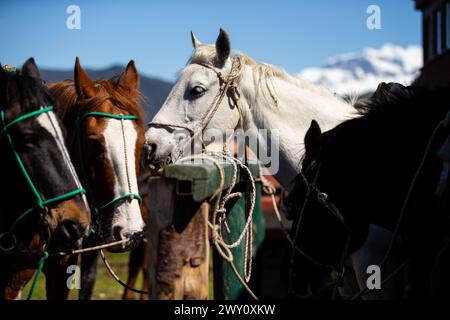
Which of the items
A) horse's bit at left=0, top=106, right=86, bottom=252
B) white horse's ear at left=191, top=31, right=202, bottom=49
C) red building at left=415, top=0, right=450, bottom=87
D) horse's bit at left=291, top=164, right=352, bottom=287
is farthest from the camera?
red building at left=415, top=0, right=450, bottom=87

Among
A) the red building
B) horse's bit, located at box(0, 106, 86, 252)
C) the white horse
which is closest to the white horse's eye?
the white horse

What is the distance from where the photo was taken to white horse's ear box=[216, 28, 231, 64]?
13.7ft

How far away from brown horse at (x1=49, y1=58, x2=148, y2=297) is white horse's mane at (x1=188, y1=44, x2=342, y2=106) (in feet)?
2.99

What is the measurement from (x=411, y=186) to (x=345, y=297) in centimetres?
112

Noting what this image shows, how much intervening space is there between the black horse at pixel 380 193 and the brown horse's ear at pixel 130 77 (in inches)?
52.1

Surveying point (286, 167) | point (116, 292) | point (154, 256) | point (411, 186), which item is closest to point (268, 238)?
point (116, 292)

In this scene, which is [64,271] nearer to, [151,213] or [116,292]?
[151,213]

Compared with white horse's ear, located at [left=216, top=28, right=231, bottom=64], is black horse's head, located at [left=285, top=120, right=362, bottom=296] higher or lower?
lower

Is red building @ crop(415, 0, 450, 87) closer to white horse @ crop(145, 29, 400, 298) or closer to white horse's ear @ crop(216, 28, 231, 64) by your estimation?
white horse @ crop(145, 29, 400, 298)

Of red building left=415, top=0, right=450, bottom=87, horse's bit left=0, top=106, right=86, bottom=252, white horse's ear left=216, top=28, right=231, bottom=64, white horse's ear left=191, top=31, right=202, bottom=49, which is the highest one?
red building left=415, top=0, right=450, bottom=87

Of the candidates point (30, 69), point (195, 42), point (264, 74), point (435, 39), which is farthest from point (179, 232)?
point (435, 39)

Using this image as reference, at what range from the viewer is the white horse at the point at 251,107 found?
4.13m

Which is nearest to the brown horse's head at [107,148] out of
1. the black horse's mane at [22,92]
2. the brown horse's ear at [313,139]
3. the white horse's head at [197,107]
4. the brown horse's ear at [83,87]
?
the brown horse's ear at [83,87]
